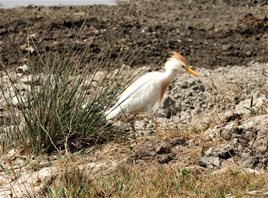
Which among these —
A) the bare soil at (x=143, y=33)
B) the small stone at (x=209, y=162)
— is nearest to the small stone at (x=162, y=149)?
the small stone at (x=209, y=162)

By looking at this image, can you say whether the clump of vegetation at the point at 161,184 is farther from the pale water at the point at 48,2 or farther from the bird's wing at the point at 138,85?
the pale water at the point at 48,2

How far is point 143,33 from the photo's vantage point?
53.6 ft

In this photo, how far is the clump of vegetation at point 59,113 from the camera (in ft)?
24.9

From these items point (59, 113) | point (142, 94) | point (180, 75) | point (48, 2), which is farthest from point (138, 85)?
point (48, 2)

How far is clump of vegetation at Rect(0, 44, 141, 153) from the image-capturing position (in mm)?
7582

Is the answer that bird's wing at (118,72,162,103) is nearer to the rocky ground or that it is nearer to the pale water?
the rocky ground

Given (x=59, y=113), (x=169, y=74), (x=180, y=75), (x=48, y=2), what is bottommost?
(x=48, y=2)

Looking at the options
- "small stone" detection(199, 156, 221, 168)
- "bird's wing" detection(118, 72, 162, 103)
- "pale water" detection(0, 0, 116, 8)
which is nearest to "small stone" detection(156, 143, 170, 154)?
"small stone" detection(199, 156, 221, 168)

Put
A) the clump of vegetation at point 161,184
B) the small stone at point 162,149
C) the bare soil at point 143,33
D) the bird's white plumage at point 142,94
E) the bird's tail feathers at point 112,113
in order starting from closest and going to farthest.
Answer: the clump of vegetation at point 161,184, the small stone at point 162,149, the bird's tail feathers at point 112,113, the bird's white plumage at point 142,94, the bare soil at point 143,33

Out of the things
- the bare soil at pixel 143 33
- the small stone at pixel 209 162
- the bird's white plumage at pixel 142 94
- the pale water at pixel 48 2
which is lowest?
the pale water at pixel 48 2

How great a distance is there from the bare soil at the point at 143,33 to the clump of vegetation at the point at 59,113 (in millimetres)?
4768

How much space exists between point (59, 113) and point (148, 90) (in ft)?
8.44

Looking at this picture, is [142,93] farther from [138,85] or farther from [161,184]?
[161,184]

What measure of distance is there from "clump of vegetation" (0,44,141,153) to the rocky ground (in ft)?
0.66
